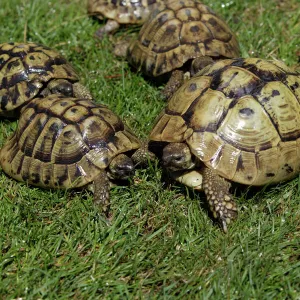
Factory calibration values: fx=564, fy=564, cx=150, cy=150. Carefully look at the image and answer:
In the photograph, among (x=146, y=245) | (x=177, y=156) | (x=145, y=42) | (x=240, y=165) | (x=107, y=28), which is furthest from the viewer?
(x=107, y=28)

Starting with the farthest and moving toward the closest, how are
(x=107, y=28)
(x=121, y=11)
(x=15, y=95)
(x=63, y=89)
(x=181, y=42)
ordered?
(x=121, y=11)
(x=107, y=28)
(x=181, y=42)
(x=63, y=89)
(x=15, y=95)

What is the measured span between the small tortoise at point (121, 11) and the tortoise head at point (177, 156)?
2769 mm

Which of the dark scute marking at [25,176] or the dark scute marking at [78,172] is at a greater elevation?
the dark scute marking at [78,172]

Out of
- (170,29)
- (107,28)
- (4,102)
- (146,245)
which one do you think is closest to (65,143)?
(146,245)

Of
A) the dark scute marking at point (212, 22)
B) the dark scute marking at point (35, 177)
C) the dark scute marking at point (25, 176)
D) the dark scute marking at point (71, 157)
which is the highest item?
the dark scute marking at point (212, 22)

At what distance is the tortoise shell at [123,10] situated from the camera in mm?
6879

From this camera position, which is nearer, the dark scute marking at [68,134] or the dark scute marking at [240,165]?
the dark scute marking at [240,165]

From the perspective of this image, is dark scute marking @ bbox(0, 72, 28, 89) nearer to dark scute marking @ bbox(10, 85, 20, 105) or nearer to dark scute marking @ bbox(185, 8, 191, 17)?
dark scute marking @ bbox(10, 85, 20, 105)

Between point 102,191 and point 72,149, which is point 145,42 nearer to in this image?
point 72,149

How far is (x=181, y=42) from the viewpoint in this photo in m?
5.75

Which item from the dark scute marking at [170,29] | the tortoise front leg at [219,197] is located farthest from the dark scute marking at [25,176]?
the dark scute marking at [170,29]

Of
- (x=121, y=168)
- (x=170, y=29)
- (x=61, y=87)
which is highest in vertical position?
(x=170, y=29)

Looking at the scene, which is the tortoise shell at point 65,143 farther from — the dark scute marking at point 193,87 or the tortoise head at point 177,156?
the dark scute marking at point 193,87

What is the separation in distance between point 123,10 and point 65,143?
2.84 meters
